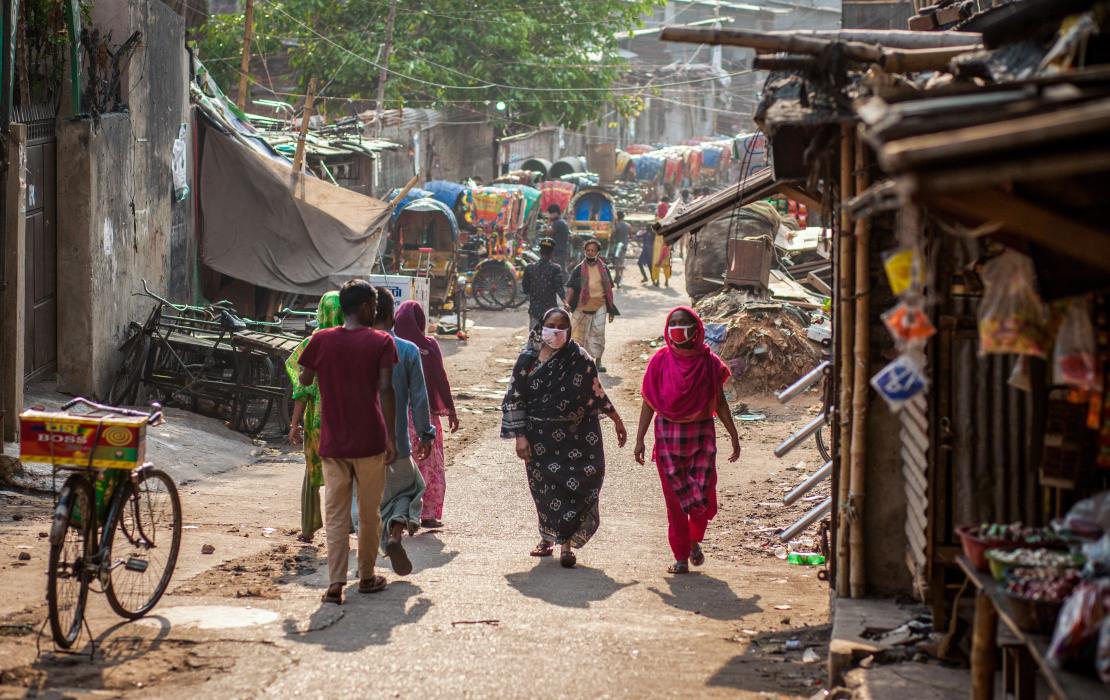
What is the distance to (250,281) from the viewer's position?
53.1 feet

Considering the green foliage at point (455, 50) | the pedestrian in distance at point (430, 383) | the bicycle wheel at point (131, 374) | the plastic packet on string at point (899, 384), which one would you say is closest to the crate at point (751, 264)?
the bicycle wheel at point (131, 374)

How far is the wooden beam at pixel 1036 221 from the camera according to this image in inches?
122

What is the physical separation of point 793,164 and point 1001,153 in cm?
362

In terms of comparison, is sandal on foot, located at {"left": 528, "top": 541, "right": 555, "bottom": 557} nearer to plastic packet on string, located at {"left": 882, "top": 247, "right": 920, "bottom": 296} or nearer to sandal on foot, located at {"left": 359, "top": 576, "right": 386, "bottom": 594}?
sandal on foot, located at {"left": 359, "top": 576, "right": 386, "bottom": 594}

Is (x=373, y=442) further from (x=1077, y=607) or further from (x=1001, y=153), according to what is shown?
(x=1001, y=153)

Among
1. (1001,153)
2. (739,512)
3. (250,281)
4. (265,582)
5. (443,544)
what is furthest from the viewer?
(250,281)

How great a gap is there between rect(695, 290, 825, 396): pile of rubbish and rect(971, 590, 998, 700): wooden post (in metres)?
11.1

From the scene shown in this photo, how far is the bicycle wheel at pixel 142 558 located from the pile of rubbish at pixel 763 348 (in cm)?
938

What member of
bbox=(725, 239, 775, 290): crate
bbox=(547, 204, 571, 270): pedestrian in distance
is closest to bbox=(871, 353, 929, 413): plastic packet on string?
bbox=(725, 239, 775, 290): crate

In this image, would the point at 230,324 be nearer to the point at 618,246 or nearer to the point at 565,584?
the point at 565,584

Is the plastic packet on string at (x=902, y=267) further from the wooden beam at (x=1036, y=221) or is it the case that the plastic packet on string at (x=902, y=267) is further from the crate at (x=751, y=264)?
the crate at (x=751, y=264)

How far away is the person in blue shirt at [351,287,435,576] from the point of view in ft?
24.1

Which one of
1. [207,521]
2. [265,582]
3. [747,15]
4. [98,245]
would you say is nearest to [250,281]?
[98,245]

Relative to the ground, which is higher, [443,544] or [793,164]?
[793,164]
